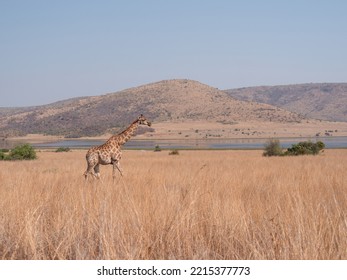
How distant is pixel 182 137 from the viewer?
302 feet

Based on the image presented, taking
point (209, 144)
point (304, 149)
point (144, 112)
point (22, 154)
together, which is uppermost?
point (144, 112)

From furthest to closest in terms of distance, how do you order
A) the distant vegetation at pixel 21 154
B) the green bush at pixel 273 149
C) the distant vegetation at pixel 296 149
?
the green bush at pixel 273 149 → the distant vegetation at pixel 296 149 → the distant vegetation at pixel 21 154

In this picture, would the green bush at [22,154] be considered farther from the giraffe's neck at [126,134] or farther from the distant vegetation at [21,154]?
the giraffe's neck at [126,134]

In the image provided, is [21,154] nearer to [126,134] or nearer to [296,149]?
[296,149]

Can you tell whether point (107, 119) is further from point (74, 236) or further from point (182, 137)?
point (74, 236)

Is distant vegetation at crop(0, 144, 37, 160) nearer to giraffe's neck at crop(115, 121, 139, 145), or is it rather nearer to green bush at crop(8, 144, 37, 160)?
green bush at crop(8, 144, 37, 160)

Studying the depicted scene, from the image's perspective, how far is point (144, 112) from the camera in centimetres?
12762

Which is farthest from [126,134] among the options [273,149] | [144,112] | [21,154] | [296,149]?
[144,112]

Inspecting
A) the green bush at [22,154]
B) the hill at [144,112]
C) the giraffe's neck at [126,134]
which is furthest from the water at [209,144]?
the giraffe's neck at [126,134]

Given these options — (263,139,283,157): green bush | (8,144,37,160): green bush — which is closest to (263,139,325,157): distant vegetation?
(263,139,283,157): green bush

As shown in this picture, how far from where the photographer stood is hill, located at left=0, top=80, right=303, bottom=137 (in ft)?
388

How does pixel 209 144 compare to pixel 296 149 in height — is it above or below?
below

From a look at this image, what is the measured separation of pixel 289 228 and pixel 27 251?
2.39m

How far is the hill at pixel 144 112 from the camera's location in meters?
118
